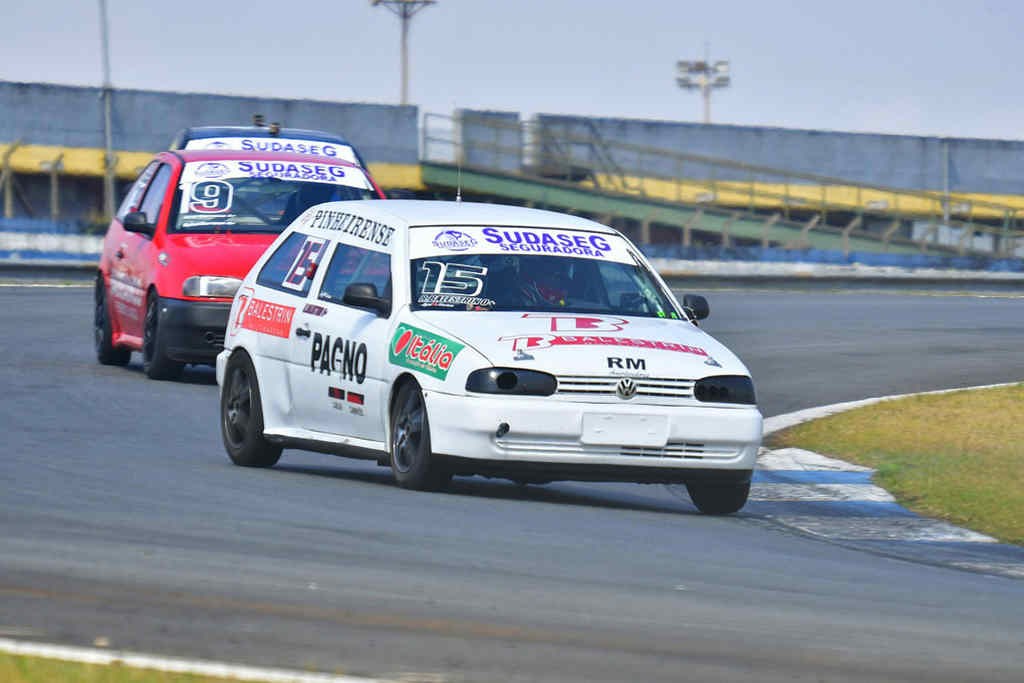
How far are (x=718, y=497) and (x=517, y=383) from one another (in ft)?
4.40

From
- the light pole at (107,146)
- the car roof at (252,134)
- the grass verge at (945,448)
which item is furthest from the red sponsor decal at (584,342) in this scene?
the light pole at (107,146)

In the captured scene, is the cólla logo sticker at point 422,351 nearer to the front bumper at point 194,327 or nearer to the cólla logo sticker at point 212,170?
the front bumper at point 194,327

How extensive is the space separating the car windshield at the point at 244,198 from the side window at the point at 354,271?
Result: 4.91 metres

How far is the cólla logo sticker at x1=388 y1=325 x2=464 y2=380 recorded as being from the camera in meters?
9.78

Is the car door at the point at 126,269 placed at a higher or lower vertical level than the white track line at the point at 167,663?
higher

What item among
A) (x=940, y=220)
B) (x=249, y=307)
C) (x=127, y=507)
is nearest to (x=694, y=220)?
(x=940, y=220)

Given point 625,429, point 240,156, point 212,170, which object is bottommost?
point 625,429

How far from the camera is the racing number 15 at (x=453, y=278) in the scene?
10.5m

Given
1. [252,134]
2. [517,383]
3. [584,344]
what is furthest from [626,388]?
[252,134]

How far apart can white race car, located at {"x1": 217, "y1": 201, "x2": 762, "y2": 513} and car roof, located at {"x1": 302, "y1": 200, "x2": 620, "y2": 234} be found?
0.02 metres

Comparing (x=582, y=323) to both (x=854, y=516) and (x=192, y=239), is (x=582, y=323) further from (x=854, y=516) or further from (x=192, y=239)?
(x=192, y=239)

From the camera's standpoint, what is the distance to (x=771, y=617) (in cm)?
688

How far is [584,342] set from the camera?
9.81 meters

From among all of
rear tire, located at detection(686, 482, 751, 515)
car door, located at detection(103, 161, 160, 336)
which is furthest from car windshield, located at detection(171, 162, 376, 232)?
rear tire, located at detection(686, 482, 751, 515)
